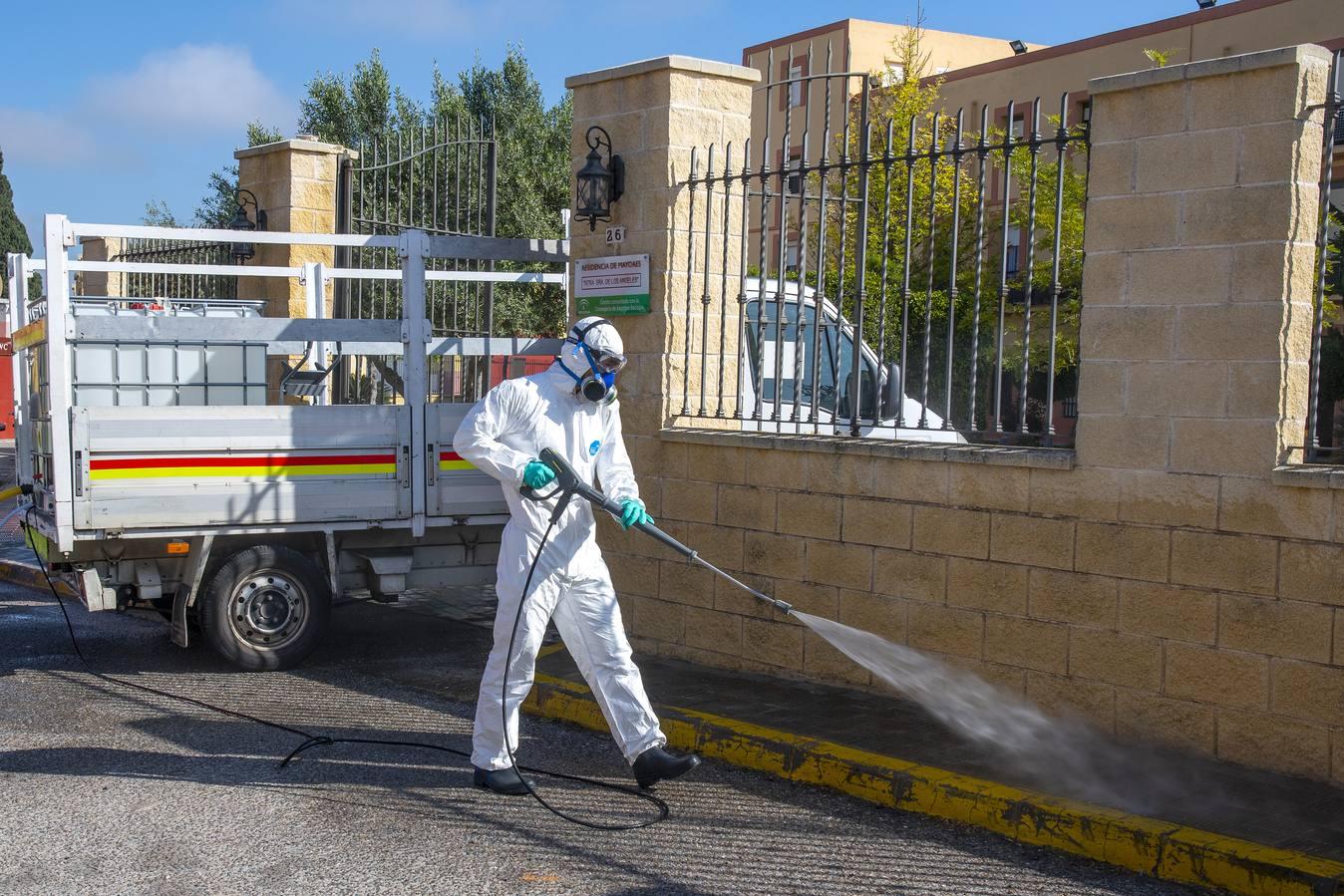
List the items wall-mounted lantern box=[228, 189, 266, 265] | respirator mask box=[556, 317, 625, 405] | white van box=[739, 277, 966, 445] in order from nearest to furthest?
1. respirator mask box=[556, 317, 625, 405]
2. white van box=[739, 277, 966, 445]
3. wall-mounted lantern box=[228, 189, 266, 265]

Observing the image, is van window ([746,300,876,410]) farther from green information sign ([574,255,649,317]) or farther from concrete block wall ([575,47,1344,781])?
concrete block wall ([575,47,1344,781])

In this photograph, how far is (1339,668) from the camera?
5.39 m

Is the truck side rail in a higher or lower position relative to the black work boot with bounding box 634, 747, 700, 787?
higher

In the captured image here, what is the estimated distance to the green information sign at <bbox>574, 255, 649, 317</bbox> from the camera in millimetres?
8203

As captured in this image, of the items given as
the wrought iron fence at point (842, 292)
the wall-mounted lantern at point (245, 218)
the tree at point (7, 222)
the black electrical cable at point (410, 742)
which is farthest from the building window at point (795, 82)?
the tree at point (7, 222)

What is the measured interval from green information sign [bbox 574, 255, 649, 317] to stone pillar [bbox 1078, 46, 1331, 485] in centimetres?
286

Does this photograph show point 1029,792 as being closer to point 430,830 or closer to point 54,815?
point 430,830

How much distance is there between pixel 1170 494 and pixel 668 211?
3.45 metres

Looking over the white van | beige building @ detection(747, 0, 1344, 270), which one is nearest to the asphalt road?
the white van

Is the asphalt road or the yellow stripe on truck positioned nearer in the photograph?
the asphalt road

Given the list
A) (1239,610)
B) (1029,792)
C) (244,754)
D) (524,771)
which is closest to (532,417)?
(524,771)

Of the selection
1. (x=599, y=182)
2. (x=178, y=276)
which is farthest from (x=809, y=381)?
(x=178, y=276)

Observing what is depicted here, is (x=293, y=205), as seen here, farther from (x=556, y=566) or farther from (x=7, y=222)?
(x=7, y=222)

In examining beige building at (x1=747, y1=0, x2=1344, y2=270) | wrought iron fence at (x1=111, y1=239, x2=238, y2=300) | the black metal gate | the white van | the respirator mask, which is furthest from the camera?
beige building at (x1=747, y1=0, x2=1344, y2=270)
